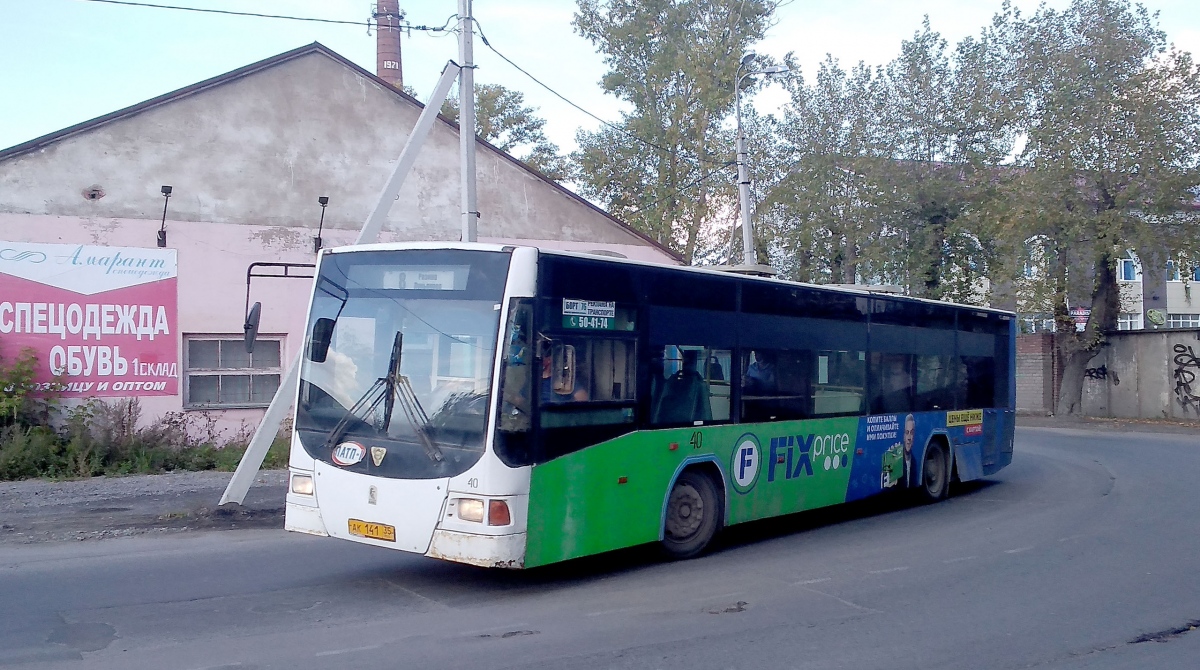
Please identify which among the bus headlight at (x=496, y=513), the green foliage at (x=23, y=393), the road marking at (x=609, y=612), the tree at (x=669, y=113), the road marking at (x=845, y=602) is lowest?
the road marking at (x=845, y=602)

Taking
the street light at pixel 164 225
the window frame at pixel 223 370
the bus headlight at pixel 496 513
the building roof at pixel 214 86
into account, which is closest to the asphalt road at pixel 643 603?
the bus headlight at pixel 496 513

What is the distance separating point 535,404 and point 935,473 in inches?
319

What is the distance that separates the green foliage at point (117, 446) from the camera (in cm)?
1396

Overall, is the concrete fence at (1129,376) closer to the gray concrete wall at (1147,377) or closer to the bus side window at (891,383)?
the gray concrete wall at (1147,377)

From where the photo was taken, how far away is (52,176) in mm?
15461

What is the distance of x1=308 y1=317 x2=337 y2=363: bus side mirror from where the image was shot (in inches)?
316

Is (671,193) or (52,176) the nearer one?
(52,176)

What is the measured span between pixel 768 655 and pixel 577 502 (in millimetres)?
2091

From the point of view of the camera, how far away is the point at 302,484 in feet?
26.8

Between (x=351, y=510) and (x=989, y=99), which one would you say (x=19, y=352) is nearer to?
(x=351, y=510)

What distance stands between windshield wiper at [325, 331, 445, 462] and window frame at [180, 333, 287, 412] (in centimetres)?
875

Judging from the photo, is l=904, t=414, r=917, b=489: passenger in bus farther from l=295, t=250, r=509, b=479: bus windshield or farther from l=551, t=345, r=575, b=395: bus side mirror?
l=295, t=250, r=509, b=479: bus windshield

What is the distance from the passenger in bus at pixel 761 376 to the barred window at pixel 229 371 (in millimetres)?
10134

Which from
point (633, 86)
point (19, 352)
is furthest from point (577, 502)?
point (633, 86)
